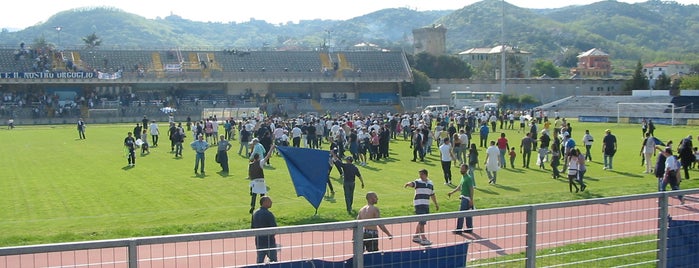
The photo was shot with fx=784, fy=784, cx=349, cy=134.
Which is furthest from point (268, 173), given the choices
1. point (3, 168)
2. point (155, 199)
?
point (3, 168)

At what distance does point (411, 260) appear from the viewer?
6988 mm

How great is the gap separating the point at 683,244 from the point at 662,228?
0.64m

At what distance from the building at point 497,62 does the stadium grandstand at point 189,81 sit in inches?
1640

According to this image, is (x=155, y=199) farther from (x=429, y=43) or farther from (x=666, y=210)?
(x=429, y=43)

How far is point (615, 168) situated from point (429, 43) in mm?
121570

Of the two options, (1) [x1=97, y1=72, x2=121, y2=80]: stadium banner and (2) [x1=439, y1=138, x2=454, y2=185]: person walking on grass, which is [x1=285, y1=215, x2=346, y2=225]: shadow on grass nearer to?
(2) [x1=439, y1=138, x2=454, y2=185]: person walking on grass

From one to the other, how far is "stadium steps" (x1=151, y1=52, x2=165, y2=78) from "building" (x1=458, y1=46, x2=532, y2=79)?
5678cm

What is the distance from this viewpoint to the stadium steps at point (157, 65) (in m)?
78.2

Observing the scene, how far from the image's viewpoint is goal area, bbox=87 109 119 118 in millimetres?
66312

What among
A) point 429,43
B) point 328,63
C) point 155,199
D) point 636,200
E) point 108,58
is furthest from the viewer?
point 429,43

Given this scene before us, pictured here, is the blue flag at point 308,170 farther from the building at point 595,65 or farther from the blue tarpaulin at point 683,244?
the building at point 595,65

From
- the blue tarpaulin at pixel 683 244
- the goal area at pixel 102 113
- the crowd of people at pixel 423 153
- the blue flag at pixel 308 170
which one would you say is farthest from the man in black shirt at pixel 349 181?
the goal area at pixel 102 113

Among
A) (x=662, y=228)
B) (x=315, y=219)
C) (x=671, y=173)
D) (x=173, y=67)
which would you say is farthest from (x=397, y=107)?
(x=662, y=228)

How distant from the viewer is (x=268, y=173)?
2406 centimetres
